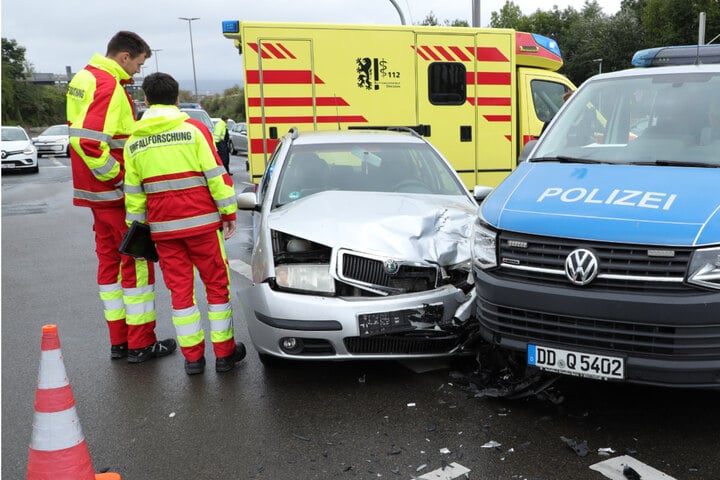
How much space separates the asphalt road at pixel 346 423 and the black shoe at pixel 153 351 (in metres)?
0.09

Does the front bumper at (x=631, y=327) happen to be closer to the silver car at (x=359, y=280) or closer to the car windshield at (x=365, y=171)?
the silver car at (x=359, y=280)

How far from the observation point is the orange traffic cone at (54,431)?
10.2 ft

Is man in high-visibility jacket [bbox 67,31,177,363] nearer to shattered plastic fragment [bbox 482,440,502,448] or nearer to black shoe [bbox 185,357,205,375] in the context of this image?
black shoe [bbox 185,357,205,375]

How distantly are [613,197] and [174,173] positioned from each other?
2.67m

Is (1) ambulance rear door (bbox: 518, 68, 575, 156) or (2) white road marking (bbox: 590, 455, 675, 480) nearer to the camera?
(2) white road marking (bbox: 590, 455, 675, 480)

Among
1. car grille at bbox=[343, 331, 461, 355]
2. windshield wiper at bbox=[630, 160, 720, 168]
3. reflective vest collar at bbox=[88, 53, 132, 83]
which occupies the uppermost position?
reflective vest collar at bbox=[88, 53, 132, 83]

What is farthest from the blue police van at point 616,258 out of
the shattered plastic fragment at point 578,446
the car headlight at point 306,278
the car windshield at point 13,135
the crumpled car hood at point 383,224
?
the car windshield at point 13,135

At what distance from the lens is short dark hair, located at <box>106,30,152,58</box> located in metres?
5.14

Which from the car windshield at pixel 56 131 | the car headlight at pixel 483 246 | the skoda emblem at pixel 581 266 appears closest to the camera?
the skoda emblem at pixel 581 266

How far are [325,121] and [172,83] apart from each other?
4.93 meters

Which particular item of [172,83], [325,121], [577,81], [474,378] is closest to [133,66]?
[172,83]

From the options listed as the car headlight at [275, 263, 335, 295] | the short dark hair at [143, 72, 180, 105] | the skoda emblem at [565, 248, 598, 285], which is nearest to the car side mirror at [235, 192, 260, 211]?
the short dark hair at [143, 72, 180, 105]

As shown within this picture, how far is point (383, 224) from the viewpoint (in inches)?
179

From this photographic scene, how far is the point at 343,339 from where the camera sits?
420cm
